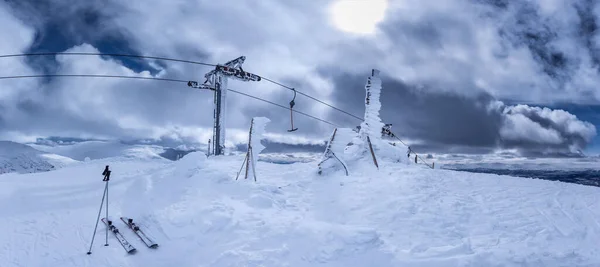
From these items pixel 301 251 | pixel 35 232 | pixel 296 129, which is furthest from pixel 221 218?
pixel 296 129

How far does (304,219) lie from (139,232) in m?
6.30

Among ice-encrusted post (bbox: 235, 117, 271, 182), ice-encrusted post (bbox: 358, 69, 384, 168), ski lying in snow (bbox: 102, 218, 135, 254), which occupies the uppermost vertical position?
ice-encrusted post (bbox: 358, 69, 384, 168)

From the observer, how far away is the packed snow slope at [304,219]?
9648 millimetres

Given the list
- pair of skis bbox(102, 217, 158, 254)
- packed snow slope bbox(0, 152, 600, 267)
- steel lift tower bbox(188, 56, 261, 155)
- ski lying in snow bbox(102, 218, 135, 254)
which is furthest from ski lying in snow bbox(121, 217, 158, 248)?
steel lift tower bbox(188, 56, 261, 155)

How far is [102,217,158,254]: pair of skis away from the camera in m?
10.6

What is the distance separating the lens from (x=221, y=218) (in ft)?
40.0

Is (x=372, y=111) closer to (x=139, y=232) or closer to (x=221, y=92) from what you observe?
(x=221, y=92)

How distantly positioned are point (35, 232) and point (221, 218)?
6.69 m

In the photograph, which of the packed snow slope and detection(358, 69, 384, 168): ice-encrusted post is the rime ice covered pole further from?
the packed snow slope

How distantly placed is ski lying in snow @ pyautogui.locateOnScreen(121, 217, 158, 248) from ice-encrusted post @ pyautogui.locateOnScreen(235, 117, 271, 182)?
21.8ft

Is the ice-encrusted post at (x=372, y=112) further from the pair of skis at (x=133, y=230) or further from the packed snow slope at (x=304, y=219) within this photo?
the pair of skis at (x=133, y=230)

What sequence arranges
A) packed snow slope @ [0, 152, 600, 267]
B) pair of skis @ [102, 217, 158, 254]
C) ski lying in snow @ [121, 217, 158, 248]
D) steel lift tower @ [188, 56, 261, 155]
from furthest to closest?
steel lift tower @ [188, 56, 261, 155], ski lying in snow @ [121, 217, 158, 248], pair of skis @ [102, 217, 158, 254], packed snow slope @ [0, 152, 600, 267]

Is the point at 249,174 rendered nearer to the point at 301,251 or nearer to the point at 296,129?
the point at 296,129

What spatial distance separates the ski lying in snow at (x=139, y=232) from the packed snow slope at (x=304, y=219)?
0.57ft
